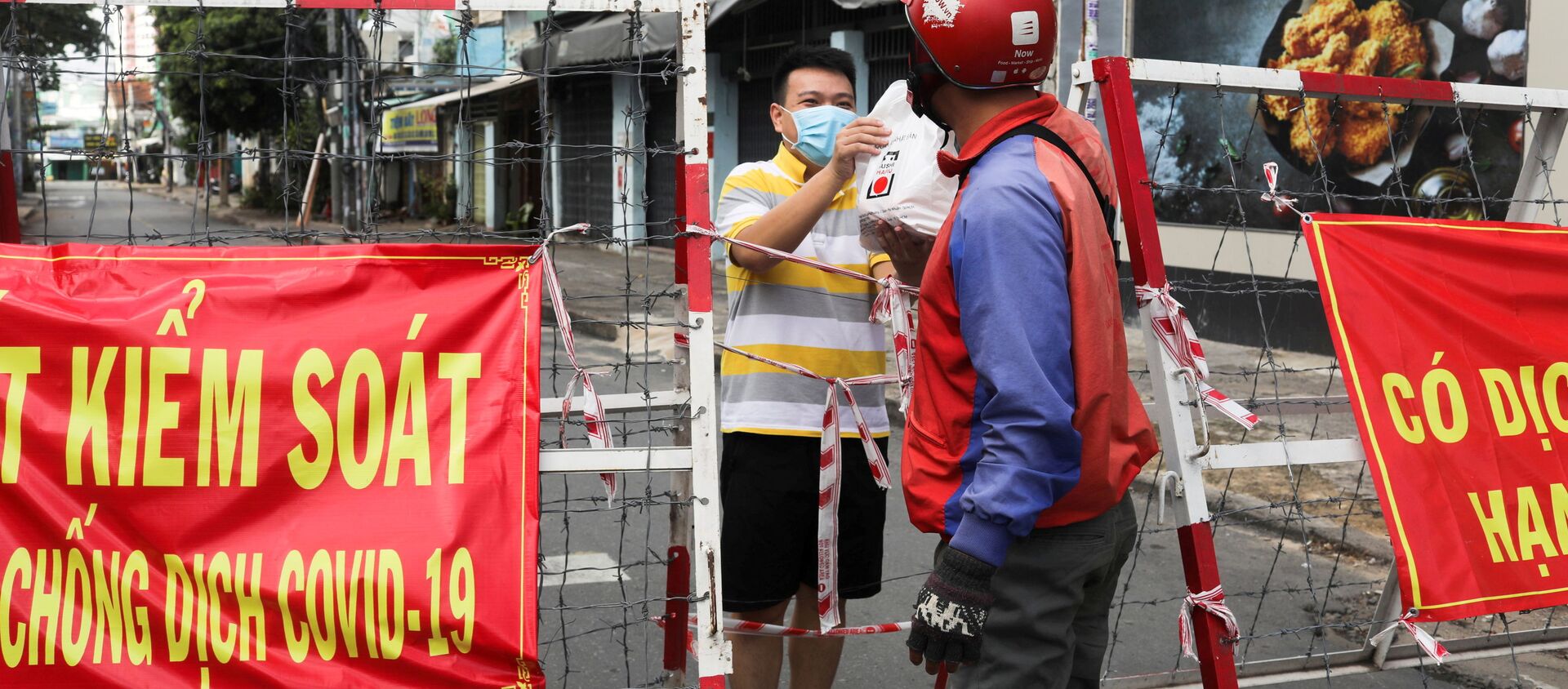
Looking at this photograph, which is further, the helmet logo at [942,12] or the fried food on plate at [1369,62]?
the fried food on plate at [1369,62]

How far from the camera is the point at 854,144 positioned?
9.17ft

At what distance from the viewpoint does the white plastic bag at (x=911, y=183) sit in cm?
263

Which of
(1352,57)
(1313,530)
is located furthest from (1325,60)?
(1313,530)

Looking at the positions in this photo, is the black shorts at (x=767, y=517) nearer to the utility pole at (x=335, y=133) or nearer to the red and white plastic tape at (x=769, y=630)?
the red and white plastic tape at (x=769, y=630)

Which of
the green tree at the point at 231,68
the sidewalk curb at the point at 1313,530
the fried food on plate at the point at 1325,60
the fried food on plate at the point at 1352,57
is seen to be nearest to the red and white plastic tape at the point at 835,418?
the sidewalk curb at the point at 1313,530

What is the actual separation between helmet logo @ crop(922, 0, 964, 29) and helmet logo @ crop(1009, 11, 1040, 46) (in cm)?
10

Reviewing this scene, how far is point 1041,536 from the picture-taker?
7.32ft

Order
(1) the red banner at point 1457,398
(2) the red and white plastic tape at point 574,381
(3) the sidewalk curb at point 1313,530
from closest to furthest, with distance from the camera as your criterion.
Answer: (2) the red and white plastic tape at point 574,381, (1) the red banner at point 1457,398, (3) the sidewalk curb at point 1313,530

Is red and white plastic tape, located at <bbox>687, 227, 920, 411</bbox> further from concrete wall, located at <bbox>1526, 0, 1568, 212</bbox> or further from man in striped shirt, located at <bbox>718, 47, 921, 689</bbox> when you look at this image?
concrete wall, located at <bbox>1526, 0, 1568, 212</bbox>

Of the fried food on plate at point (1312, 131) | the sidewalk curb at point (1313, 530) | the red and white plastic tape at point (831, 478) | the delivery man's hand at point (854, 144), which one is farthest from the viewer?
the fried food on plate at point (1312, 131)

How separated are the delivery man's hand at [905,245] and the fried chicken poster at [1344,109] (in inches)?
205

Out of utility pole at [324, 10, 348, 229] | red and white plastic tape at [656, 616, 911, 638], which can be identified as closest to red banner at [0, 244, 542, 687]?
red and white plastic tape at [656, 616, 911, 638]

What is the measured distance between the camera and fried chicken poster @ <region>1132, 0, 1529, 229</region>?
8.58 meters

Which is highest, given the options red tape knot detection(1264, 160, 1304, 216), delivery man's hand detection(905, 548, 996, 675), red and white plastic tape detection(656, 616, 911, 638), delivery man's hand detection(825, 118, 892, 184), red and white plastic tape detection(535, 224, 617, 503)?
delivery man's hand detection(825, 118, 892, 184)
